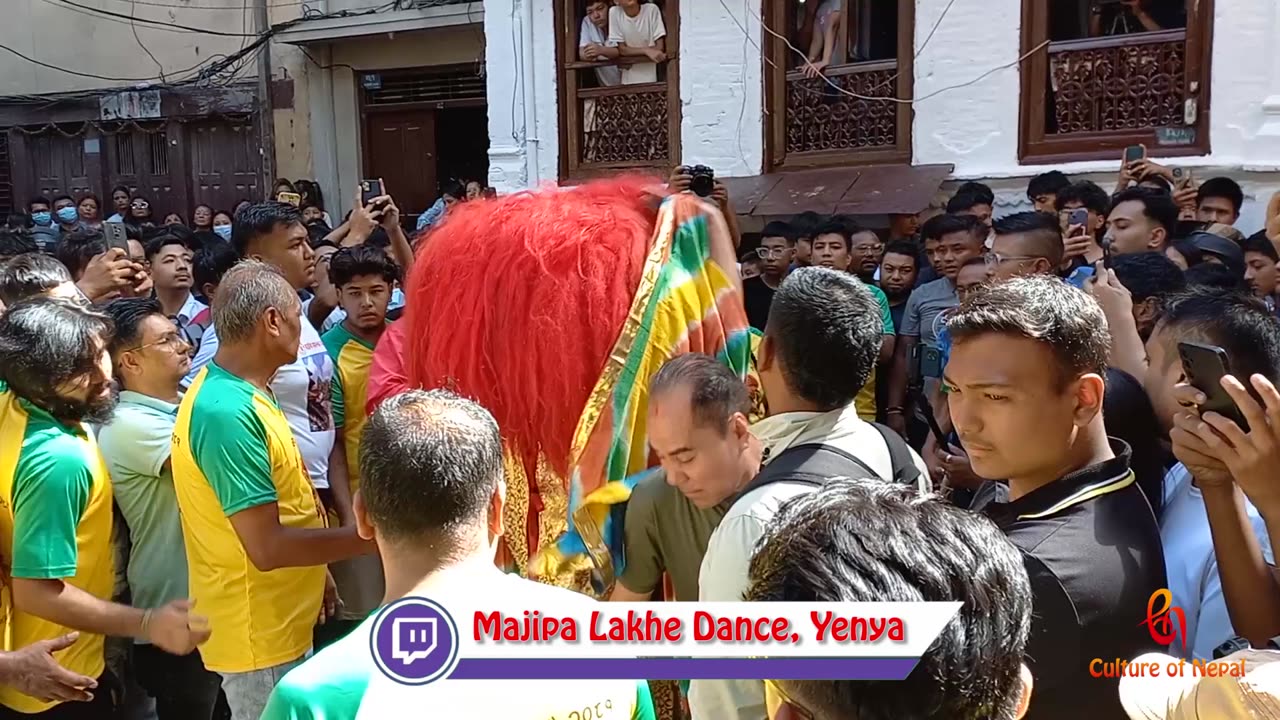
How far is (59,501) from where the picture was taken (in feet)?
7.32

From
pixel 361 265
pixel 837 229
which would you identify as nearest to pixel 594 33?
pixel 837 229

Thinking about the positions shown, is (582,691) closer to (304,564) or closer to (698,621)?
(698,621)

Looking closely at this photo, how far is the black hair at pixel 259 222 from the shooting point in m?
3.65

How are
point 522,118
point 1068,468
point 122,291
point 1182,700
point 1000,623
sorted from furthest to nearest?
point 522,118, point 122,291, point 1068,468, point 1182,700, point 1000,623

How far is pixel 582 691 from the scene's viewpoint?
53.0 inches

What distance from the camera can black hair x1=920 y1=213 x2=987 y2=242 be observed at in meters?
4.75

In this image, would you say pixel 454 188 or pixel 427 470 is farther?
pixel 454 188

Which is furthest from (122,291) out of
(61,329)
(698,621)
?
(698,621)

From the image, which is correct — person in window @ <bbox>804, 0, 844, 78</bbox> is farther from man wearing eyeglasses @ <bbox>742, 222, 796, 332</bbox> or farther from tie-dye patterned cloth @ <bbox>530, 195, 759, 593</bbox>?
tie-dye patterned cloth @ <bbox>530, 195, 759, 593</bbox>

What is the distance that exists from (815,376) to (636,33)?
707 cm

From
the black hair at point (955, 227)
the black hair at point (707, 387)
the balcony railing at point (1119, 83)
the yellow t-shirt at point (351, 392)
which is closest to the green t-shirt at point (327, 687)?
the black hair at point (707, 387)

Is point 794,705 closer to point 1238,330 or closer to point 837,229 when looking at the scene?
point 1238,330

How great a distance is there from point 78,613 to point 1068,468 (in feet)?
6.58

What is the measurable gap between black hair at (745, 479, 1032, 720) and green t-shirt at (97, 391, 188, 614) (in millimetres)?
2046
